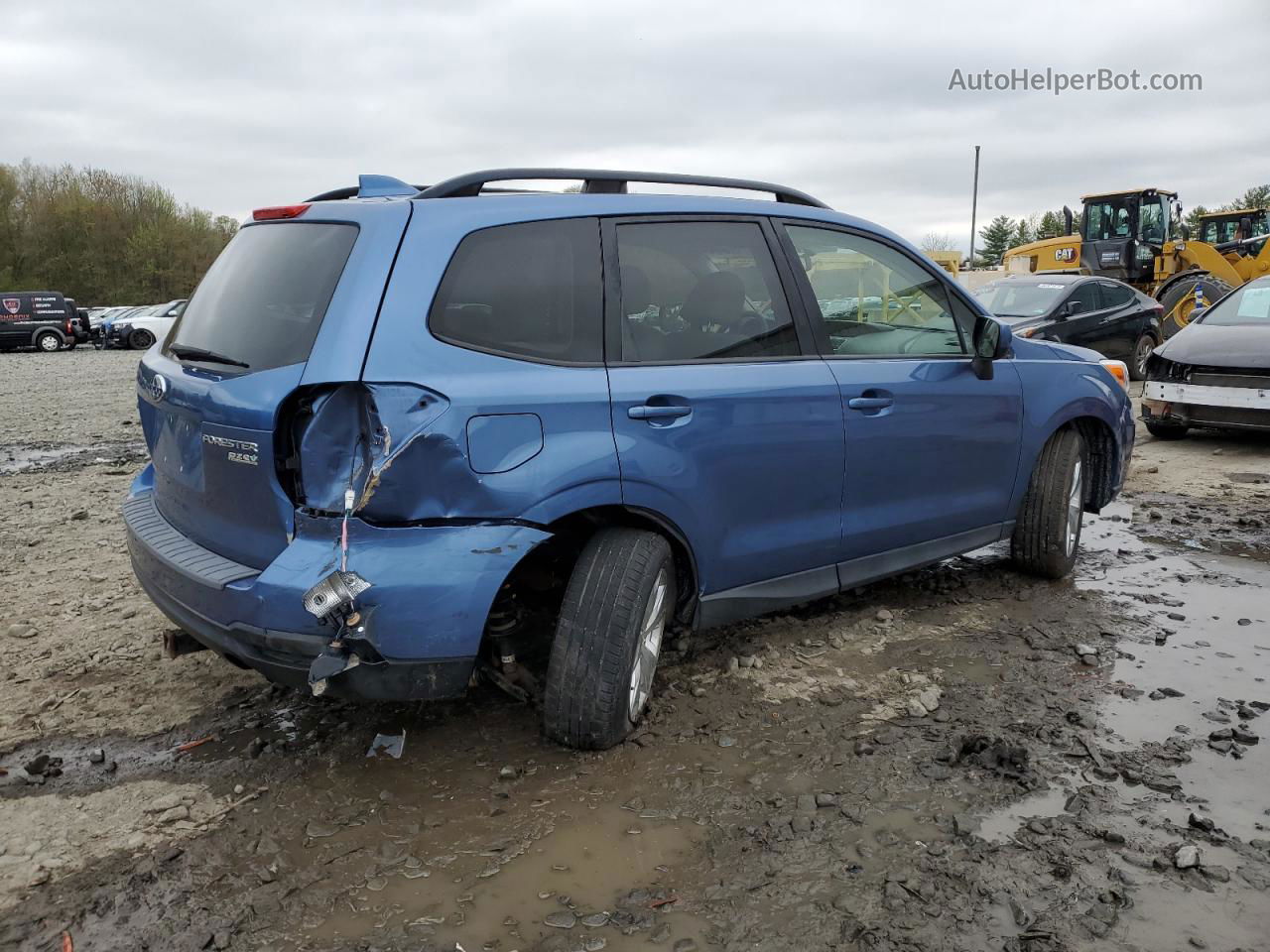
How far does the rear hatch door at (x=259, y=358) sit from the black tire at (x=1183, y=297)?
53.4 feet

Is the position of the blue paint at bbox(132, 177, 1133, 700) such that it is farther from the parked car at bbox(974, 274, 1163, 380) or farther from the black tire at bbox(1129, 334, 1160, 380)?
the black tire at bbox(1129, 334, 1160, 380)

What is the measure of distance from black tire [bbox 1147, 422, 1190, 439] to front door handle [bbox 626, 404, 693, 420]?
7571 millimetres

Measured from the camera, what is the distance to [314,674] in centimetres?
270

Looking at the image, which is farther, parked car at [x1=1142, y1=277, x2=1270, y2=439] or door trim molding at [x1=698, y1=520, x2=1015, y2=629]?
parked car at [x1=1142, y1=277, x2=1270, y2=439]

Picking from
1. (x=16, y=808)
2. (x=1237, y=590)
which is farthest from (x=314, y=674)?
(x=1237, y=590)

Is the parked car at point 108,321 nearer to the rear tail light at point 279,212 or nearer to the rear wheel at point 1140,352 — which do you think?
the rear wheel at point 1140,352

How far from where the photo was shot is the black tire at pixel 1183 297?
1706cm

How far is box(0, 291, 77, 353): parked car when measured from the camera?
101ft

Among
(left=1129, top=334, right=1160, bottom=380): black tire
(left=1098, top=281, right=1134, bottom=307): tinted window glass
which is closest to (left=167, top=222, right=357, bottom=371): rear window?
(left=1098, top=281, right=1134, bottom=307): tinted window glass

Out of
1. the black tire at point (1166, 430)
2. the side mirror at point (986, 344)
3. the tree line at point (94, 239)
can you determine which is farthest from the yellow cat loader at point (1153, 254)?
the tree line at point (94, 239)

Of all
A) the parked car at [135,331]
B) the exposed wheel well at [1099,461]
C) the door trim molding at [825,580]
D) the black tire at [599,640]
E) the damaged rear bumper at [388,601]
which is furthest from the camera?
the parked car at [135,331]

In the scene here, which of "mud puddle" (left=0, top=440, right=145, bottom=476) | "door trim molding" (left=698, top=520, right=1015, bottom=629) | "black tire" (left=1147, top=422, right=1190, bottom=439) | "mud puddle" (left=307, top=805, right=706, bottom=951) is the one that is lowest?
"mud puddle" (left=307, top=805, right=706, bottom=951)

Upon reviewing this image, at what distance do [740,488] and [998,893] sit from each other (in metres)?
1.48

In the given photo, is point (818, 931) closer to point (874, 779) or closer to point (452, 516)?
point (874, 779)
